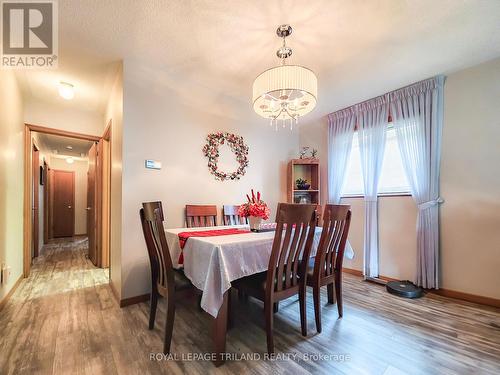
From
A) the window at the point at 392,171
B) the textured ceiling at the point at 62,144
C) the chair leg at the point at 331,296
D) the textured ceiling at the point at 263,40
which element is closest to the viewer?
the textured ceiling at the point at 263,40

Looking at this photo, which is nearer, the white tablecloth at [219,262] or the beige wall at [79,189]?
the white tablecloth at [219,262]

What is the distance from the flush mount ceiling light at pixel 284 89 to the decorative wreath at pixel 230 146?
1082 mm

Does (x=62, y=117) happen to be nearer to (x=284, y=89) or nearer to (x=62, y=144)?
(x=62, y=144)

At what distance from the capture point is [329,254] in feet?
6.29

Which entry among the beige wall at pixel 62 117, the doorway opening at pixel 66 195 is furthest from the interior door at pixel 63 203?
the beige wall at pixel 62 117

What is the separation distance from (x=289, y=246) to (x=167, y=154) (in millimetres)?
1814

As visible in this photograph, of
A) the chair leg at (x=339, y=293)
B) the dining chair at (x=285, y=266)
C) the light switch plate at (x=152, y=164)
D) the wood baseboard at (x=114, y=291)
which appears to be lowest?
the wood baseboard at (x=114, y=291)

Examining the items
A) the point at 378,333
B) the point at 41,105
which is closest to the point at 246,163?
the point at 378,333

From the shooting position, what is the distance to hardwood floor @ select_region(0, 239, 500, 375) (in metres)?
1.39

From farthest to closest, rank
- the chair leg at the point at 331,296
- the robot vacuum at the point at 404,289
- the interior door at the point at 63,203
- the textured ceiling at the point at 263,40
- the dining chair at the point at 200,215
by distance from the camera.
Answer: the interior door at the point at 63,203 → the dining chair at the point at 200,215 → the robot vacuum at the point at 404,289 → the chair leg at the point at 331,296 → the textured ceiling at the point at 263,40

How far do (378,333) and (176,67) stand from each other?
125 inches

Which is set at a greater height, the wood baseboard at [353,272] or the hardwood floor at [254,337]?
the hardwood floor at [254,337]

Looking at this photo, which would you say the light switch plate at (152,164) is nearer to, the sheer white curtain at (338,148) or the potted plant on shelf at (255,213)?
the potted plant on shelf at (255,213)

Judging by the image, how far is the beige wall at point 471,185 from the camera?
2232 mm
